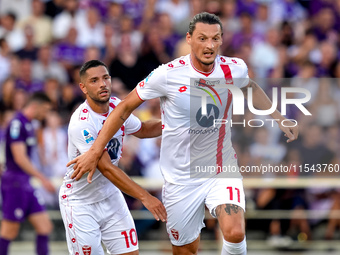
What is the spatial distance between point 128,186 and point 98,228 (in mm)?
665

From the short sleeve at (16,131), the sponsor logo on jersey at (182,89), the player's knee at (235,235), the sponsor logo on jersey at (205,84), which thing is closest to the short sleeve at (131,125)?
the sponsor logo on jersey at (182,89)

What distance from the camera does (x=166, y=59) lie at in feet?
41.1

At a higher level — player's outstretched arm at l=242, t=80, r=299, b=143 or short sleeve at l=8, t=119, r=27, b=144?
player's outstretched arm at l=242, t=80, r=299, b=143

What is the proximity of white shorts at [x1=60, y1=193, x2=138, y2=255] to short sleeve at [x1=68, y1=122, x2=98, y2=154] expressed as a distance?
1.96 ft

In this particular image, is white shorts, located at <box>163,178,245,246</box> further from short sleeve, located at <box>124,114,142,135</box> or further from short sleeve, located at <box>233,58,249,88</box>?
short sleeve, located at <box>233,58,249,88</box>

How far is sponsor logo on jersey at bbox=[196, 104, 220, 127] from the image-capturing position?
21.6 ft

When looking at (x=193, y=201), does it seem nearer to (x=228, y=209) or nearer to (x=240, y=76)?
(x=228, y=209)

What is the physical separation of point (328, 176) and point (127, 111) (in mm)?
4965

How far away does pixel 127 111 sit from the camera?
21.1ft

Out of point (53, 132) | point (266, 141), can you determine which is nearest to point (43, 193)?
point (53, 132)

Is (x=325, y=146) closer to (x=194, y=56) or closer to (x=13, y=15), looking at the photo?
(x=194, y=56)

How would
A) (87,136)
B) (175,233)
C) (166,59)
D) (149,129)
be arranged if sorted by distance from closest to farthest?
(87,136) < (175,233) < (149,129) < (166,59)

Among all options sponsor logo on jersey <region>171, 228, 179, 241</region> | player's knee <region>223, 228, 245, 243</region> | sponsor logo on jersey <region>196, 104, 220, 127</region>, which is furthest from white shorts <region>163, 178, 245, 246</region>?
sponsor logo on jersey <region>196, 104, 220, 127</region>

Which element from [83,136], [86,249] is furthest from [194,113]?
[86,249]
